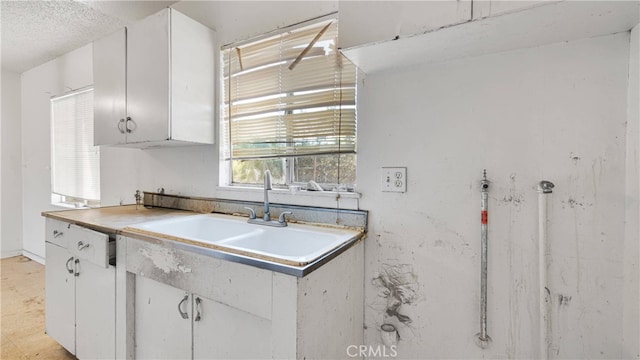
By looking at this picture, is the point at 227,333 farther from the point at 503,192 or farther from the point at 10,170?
the point at 10,170

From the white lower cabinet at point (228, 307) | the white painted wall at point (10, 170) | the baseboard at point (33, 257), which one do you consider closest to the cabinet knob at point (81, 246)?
the white lower cabinet at point (228, 307)

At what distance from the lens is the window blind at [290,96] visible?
154 centimetres

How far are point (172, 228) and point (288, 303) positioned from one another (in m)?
1.10

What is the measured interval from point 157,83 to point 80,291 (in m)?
1.31

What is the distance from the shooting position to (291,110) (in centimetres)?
171

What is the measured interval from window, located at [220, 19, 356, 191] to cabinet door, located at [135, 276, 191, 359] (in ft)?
2.67

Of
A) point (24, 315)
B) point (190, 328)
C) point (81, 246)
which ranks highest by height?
point (81, 246)

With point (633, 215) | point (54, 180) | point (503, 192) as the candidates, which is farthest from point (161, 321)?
point (54, 180)

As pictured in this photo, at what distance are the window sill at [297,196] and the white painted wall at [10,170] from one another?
3.80m

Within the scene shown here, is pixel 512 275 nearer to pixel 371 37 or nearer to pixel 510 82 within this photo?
pixel 510 82

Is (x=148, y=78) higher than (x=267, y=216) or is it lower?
higher

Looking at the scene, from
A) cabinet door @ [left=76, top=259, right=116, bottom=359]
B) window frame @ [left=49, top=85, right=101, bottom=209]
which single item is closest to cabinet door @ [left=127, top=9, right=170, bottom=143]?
cabinet door @ [left=76, top=259, right=116, bottom=359]

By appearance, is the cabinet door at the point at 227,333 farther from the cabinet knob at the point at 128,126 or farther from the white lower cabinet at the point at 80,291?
the cabinet knob at the point at 128,126

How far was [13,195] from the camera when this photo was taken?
3742 mm
